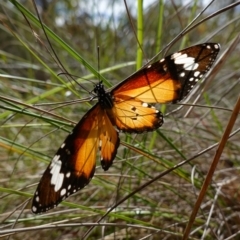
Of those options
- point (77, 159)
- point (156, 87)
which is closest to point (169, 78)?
point (156, 87)

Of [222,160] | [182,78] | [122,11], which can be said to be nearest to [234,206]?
[222,160]

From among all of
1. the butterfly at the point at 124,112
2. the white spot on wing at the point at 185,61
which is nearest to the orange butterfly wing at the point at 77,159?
the butterfly at the point at 124,112

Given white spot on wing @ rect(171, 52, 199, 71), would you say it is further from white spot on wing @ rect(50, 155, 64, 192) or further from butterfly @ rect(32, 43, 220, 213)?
white spot on wing @ rect(50, 155, 64, 192)

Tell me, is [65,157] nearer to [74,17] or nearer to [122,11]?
[122,11]

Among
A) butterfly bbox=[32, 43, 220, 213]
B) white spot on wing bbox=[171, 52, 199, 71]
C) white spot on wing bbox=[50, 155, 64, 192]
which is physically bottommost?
white spot on wing bbox=[50, 155, 64, 192]

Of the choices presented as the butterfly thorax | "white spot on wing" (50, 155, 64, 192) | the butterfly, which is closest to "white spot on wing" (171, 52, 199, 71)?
the butterfly

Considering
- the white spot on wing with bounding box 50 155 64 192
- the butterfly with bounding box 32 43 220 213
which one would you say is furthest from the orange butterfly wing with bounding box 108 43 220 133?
the white spot on wing with bounding box 50 155 64 192

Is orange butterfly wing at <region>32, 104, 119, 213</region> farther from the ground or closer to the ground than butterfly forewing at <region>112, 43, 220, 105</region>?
closer to the ground

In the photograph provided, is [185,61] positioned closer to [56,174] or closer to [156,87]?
[156,87]
